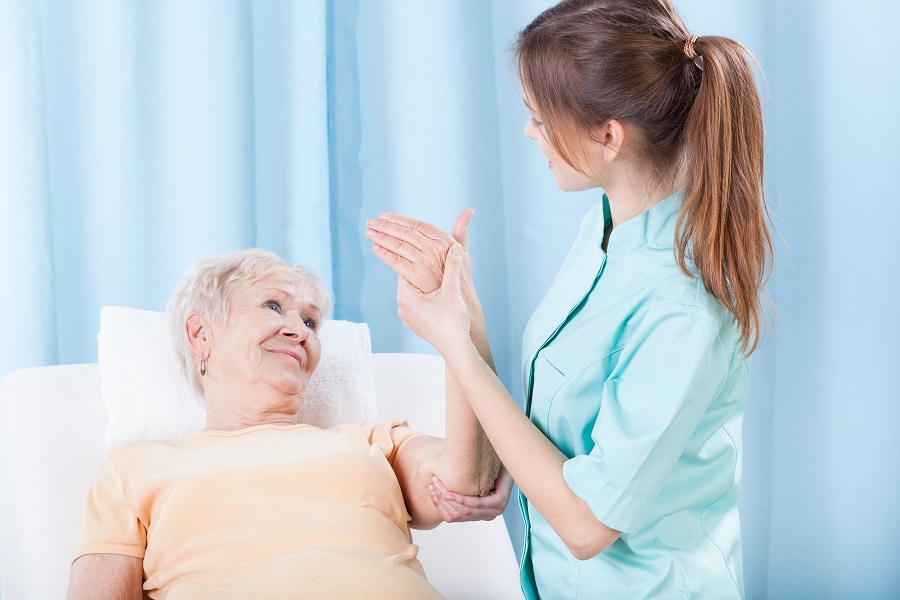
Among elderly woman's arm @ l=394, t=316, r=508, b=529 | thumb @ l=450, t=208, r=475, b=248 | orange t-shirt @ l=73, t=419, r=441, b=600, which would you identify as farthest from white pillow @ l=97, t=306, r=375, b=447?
thumb @ l=450, t=208, r=475, b=248

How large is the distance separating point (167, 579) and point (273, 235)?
105 centimetres

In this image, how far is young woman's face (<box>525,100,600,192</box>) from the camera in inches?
43.6

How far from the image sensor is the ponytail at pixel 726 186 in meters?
0.99

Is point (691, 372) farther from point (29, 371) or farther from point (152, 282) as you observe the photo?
point (152, 282)

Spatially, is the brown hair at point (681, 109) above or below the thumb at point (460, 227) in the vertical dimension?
above

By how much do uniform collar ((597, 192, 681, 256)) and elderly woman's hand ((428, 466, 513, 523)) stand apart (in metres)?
0.45

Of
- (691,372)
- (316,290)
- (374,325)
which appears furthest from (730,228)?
(374,325)

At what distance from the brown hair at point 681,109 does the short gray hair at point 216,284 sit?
0.71m

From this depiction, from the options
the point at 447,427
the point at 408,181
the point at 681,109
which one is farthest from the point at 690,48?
the point at 408,181

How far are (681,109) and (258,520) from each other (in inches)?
31.9

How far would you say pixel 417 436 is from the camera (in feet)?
4.91

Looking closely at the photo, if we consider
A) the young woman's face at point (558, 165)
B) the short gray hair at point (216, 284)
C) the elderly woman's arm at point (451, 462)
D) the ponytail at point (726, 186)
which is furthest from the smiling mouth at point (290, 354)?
the ponytail at point (726, 186)

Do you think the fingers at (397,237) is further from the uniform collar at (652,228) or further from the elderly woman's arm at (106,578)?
the elderly woman's arm at (106,578)

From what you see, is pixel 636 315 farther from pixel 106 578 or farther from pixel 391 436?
pixel 106 578
